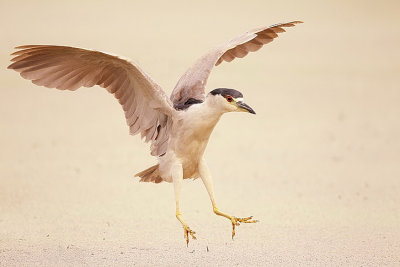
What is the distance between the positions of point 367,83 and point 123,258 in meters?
11.8

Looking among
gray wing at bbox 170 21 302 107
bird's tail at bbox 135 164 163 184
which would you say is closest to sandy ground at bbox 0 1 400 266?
bird's tail at bbox 135 164 163 184

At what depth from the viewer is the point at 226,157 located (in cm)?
1370

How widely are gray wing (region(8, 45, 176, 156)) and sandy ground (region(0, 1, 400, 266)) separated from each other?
1.46m

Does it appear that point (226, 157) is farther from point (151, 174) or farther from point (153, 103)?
point (153, 103)

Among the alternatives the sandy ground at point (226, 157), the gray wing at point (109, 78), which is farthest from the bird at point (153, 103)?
the sandy ground at point (226, 157)

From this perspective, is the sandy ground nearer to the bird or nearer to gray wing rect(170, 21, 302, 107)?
the bird

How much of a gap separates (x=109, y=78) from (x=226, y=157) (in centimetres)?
592

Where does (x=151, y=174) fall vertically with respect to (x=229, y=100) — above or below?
below

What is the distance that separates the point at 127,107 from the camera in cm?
816

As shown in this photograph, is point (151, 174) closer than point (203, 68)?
Yes

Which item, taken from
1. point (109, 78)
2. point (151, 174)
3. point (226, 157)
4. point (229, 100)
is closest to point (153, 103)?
point (109, 78)

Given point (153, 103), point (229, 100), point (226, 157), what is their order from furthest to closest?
point (226, 157), point (153, 103), point (229, 100)

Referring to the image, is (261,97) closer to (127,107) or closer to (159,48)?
(159,48)

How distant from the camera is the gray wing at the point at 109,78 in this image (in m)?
7.65
